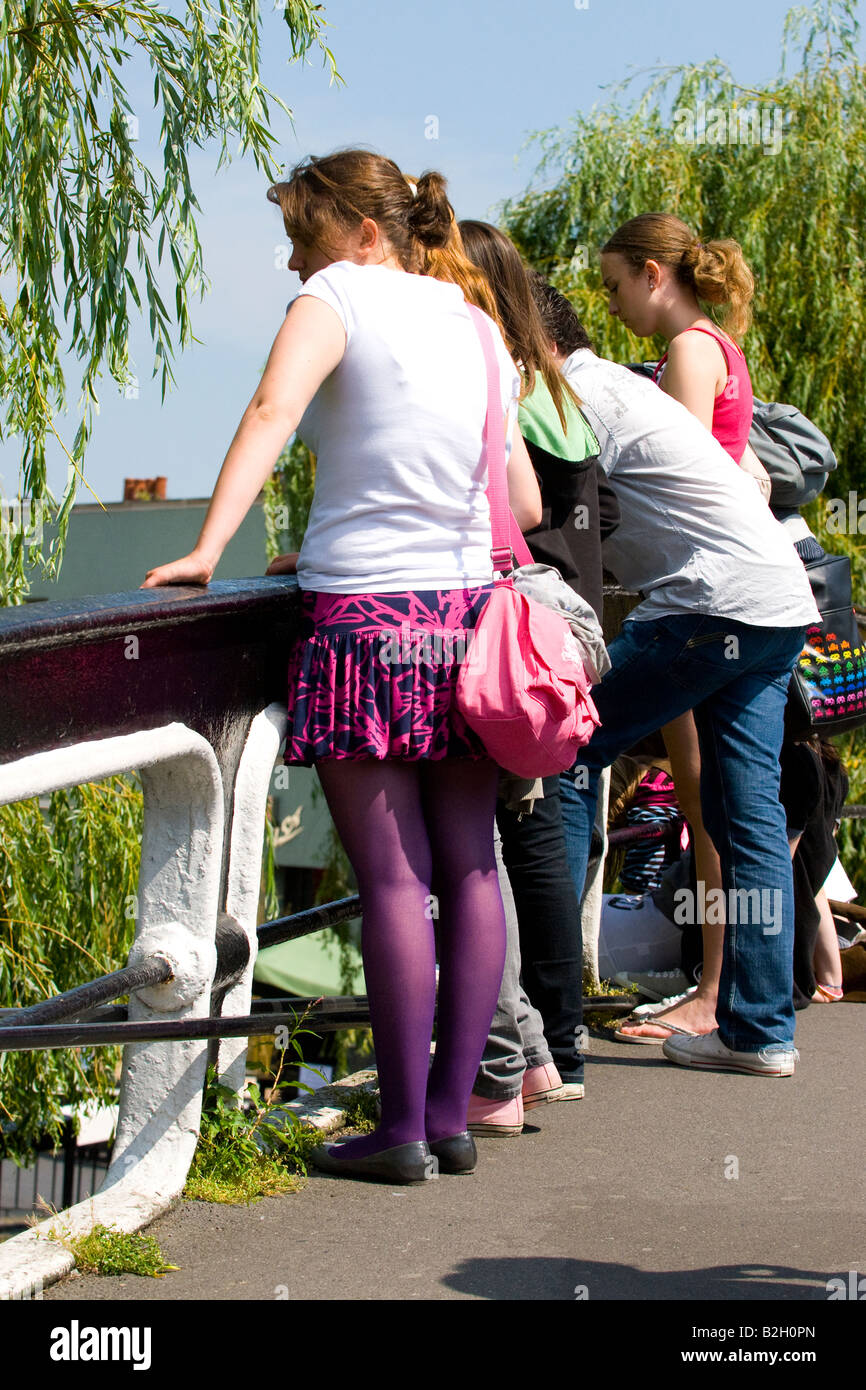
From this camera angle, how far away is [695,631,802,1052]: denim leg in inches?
140

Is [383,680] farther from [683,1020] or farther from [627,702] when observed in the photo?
[683,1020]

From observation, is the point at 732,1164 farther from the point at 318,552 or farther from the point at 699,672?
the point at 318,552

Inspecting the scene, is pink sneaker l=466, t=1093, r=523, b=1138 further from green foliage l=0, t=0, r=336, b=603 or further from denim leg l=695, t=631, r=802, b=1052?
green foliage l=0, t=0, r=336, b=603

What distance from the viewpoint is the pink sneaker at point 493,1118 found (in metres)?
3.02

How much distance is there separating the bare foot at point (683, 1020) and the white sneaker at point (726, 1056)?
0.22 m

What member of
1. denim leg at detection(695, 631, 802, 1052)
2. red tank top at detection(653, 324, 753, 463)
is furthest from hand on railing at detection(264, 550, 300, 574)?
red tank top at detection(653, 324, 753, 463)

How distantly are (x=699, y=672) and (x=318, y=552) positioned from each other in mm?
1183

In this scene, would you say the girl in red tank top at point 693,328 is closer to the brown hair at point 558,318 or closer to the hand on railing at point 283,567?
the brown hair at point 558,318

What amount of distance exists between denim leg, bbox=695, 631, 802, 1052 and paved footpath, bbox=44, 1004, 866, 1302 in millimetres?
289

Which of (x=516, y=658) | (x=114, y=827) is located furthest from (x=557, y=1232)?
(x=114, y=827)

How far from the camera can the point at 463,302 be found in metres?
2.80

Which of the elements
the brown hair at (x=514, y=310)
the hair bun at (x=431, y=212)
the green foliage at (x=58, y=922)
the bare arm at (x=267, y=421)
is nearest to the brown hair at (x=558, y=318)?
the brown hair at (x=514, y=310)

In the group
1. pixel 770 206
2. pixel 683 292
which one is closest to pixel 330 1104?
pixel 683 292

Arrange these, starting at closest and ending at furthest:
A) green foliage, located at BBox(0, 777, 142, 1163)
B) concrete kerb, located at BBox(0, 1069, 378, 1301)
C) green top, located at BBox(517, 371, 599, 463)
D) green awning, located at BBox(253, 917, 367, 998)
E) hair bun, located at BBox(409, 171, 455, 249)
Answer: concrete kerb, located at BBox(0, 1069, 378, 1301), hair bun, located at BBox(409, 171, 455, 249), green top, located at BBox(517, 371, 599, 463), green foliage, located at BBox(0, 777, 142, 1163), green awning, located at BBox(253, 917, 367, 998)
